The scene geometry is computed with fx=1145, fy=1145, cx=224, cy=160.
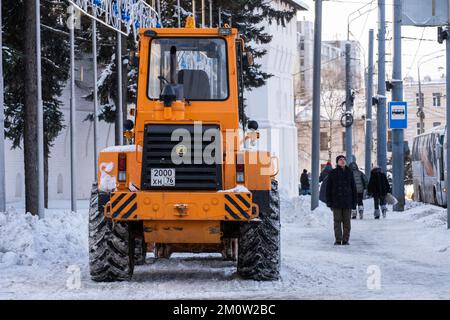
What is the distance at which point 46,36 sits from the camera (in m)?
37.3

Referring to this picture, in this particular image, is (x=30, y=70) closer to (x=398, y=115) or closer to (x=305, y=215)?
(x=305, y=215)

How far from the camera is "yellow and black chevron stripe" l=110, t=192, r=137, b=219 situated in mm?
14305

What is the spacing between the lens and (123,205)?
47.0 feet

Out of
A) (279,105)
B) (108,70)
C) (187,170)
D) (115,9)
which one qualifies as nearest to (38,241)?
(187,170)

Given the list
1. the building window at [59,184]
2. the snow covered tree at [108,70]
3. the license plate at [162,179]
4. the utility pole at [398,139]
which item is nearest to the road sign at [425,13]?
the utility pole at [398,139]

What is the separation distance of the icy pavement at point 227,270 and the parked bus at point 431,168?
17338 millimetres

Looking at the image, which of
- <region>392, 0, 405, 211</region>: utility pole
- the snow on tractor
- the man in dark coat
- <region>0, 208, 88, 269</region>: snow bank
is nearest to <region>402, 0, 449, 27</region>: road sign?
the man in dark coat

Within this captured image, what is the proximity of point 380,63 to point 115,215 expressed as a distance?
33279 millimetres

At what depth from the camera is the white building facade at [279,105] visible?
247 ft

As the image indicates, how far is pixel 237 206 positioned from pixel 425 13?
16267 mm

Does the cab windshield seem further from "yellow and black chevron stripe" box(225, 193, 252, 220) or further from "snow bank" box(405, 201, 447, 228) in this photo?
"snow bank" box(405, 201, 447, 228)

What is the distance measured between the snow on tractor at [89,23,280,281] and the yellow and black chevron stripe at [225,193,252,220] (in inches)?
0.5

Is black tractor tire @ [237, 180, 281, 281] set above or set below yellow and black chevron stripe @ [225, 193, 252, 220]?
below
